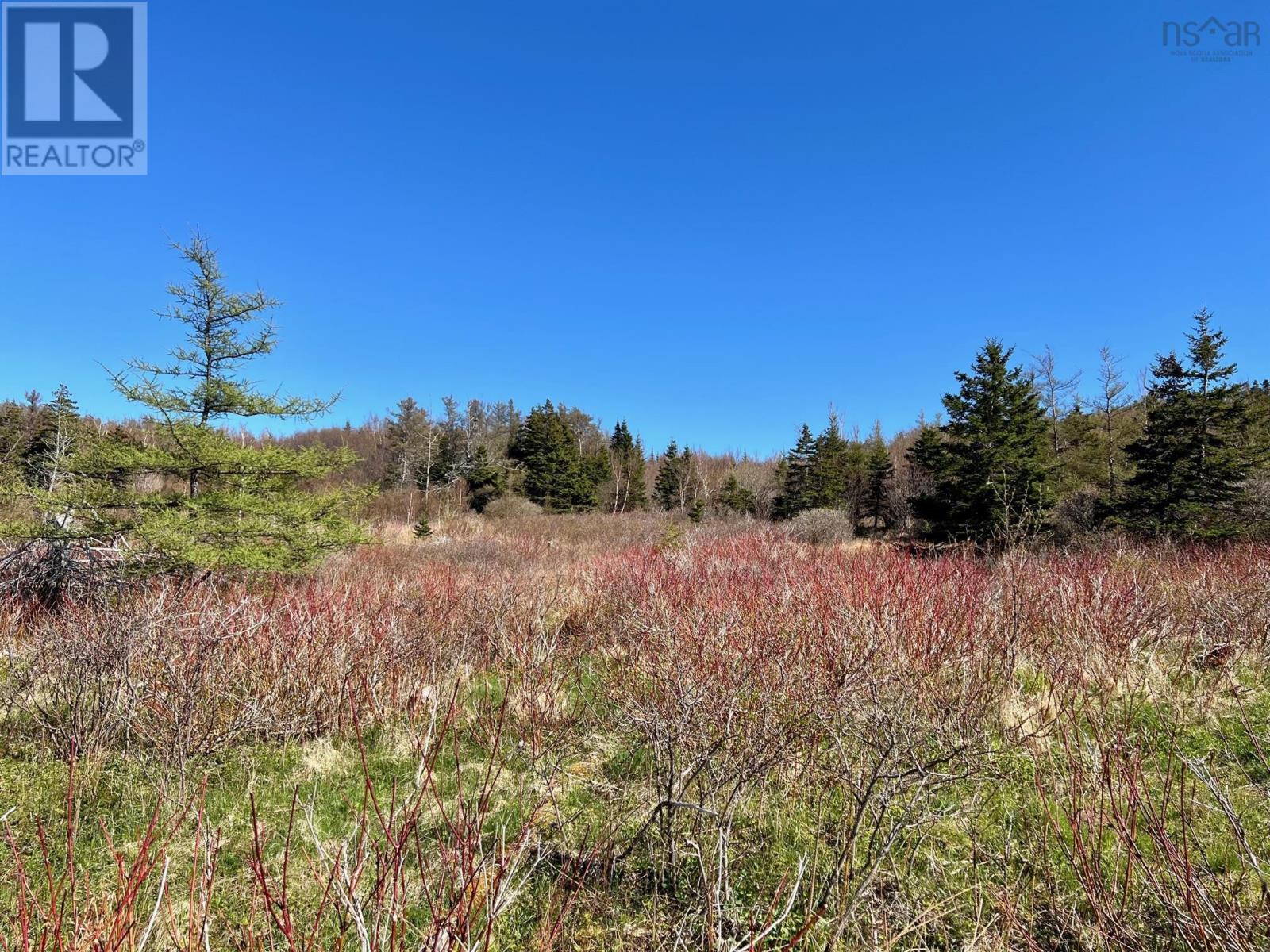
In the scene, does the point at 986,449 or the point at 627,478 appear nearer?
the point at 986,449

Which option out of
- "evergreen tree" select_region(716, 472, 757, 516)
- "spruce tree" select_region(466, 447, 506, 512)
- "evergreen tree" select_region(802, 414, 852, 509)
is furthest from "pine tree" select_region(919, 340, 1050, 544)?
"spruce tree" select_region(466, 447, 506, 512)

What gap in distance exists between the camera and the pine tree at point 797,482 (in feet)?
104

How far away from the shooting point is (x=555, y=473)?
106 feet

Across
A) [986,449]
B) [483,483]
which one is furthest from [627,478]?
[986,449]

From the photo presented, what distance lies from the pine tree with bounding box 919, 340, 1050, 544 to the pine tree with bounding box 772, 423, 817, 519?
12.9m

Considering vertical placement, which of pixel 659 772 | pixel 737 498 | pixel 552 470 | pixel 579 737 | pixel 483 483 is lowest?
pixel 579 737

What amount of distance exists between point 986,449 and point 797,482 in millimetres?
15814

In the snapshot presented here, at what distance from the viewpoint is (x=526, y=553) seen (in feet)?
46.4

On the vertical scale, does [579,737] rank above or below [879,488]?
below

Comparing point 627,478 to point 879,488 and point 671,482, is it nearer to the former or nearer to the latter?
point 671,482

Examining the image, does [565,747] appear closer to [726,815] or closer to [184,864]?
[726,815]

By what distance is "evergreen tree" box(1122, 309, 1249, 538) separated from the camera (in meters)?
13.7

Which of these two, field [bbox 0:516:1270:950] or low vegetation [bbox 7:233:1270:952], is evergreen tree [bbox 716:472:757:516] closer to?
low vegetation [bbox 7:233:1270:952]

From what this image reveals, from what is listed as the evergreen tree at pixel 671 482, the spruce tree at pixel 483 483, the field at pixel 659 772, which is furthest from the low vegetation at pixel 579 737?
the evergreen tree at pixel 671 482
